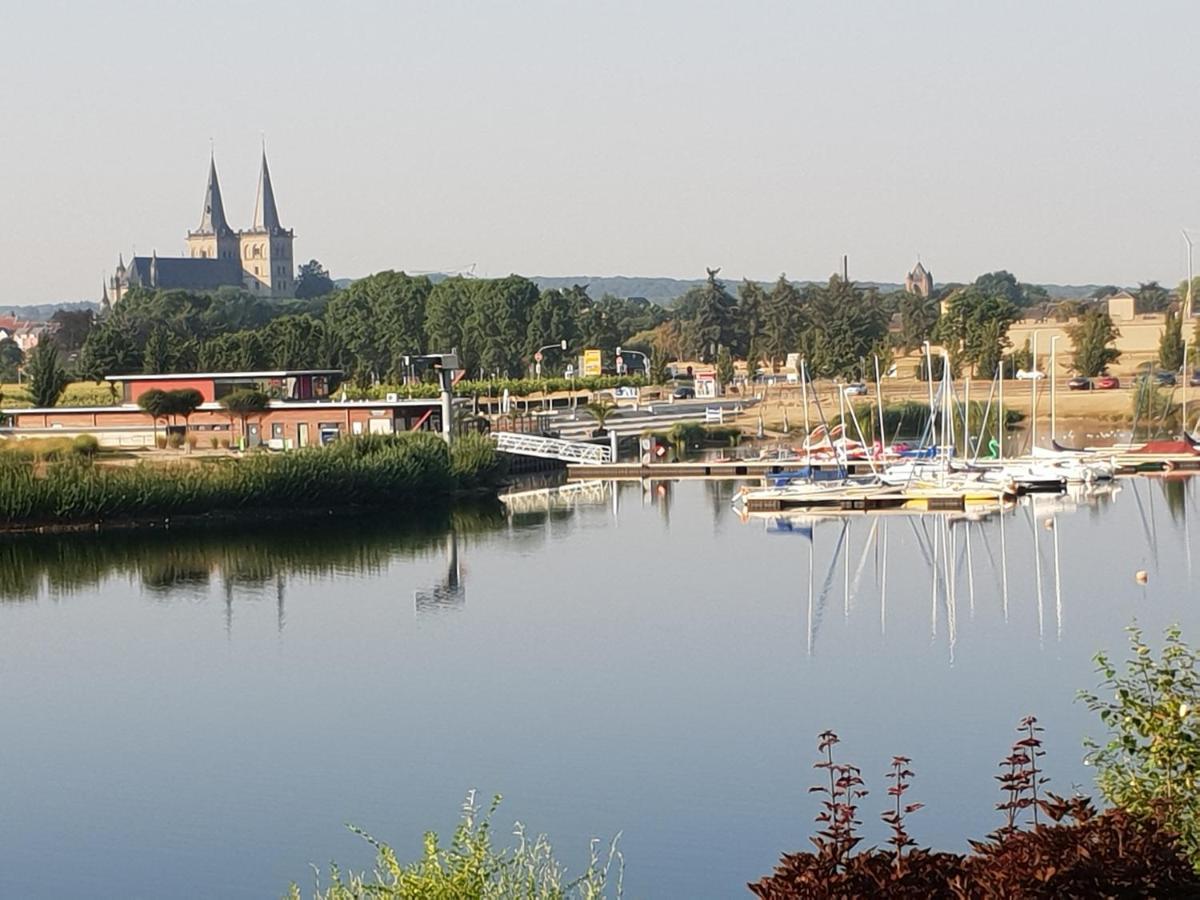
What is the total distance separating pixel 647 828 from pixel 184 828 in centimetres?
500

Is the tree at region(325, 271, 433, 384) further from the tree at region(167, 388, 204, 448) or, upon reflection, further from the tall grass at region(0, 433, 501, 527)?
the tall grass at region(0, 433, 501, 527)

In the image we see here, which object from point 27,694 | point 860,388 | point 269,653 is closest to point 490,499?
point 269,653

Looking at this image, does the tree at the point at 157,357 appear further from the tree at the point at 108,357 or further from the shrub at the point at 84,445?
the shrub at the point at 84,445

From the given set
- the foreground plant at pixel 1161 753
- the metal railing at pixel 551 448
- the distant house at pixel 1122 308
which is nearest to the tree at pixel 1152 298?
the distant house at pixel 1122 308

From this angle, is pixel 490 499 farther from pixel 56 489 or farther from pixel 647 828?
pixel 647 828

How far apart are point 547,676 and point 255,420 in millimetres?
36671

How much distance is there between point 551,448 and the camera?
209 ft

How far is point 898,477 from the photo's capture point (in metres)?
54.5

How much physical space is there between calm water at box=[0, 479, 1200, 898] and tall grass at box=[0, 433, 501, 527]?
192cm

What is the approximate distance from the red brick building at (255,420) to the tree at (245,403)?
419mm

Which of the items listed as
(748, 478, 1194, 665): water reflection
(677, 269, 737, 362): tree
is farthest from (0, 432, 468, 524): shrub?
(677, 269, 737, 362): tree

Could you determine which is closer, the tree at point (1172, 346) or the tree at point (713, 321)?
the tree at point (1172, 346)

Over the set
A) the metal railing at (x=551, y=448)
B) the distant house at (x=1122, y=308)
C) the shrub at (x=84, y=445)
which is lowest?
the metal railing at (x=551, y=448)

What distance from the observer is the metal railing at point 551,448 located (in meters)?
62.8
